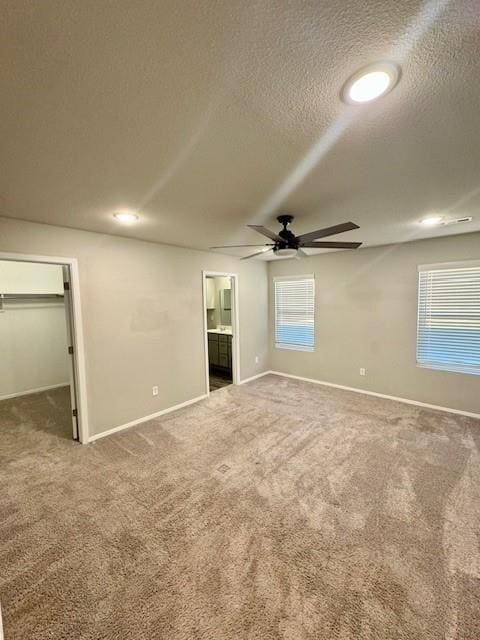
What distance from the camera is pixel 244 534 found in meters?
1.84

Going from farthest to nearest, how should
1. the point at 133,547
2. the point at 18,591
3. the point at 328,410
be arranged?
the point at 328,410, the point at 133,547, the point at 18,591

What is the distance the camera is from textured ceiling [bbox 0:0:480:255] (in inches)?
31.5

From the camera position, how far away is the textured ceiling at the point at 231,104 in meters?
0.80

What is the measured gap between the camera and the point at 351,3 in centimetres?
76

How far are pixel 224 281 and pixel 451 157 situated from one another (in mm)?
4930

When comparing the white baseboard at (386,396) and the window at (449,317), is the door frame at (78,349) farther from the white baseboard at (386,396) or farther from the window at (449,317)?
the window at (449,317)

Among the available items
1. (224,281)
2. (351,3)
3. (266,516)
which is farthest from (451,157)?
(224,281)

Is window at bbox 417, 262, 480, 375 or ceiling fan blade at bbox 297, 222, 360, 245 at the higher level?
ceiling fan blade at bbox 297, 222, 360, 245

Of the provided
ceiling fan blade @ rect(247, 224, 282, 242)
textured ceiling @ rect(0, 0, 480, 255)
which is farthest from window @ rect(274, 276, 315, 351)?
textured ceiling @ rect(0, 0, 480, 255)

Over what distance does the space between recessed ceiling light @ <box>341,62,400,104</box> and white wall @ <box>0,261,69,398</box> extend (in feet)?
18.7

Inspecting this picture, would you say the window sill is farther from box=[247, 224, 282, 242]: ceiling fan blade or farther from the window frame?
box=[247, 224, 282, 242]: ceiling fan blade

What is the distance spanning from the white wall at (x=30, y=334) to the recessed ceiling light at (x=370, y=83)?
5.69 metres

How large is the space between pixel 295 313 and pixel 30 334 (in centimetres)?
502

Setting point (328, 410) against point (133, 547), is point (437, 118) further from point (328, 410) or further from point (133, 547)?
point (328, 410)
